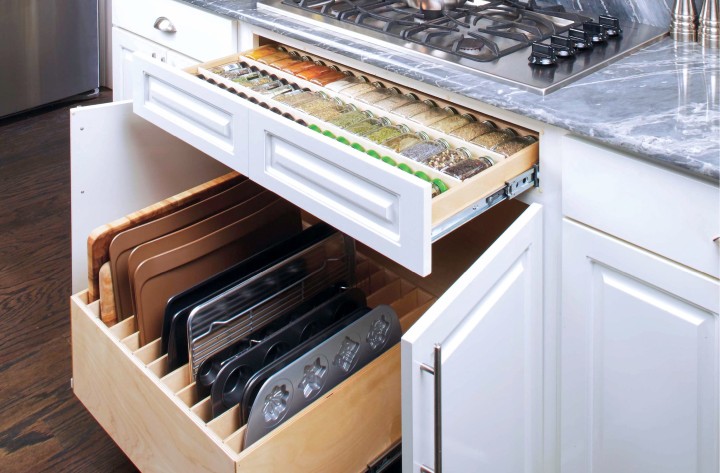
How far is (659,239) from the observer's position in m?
1.18

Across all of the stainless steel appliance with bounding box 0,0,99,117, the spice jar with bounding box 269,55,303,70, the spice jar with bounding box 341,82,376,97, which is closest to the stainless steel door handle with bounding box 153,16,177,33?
the spice jar with bounding box 269,55,303,70

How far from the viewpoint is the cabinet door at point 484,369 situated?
1.08 m

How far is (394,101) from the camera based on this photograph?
1.53m

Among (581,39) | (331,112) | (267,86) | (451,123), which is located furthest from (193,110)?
(581,39)

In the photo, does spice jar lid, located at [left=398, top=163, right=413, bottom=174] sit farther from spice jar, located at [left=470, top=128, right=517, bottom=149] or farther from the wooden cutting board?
the wooden cutting board

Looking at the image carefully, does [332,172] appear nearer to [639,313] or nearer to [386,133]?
[386,133]

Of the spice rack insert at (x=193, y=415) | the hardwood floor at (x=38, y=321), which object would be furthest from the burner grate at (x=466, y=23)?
the hardwood floor at (x=38, y=321)

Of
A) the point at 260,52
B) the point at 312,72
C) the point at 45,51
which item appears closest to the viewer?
the point at 312,72

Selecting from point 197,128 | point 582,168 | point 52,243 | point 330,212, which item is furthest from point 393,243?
point 52,243

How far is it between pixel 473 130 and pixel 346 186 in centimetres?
29

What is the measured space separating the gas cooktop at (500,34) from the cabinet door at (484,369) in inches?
10.1

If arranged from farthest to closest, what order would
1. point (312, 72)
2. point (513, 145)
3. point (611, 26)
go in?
point (312, 72), point (611, 26), point (513, 145)

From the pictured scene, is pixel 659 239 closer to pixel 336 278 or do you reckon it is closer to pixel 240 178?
pixel 336 278

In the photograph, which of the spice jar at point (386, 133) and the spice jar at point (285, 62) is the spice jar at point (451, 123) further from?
the spice jar at point (285, 62)
